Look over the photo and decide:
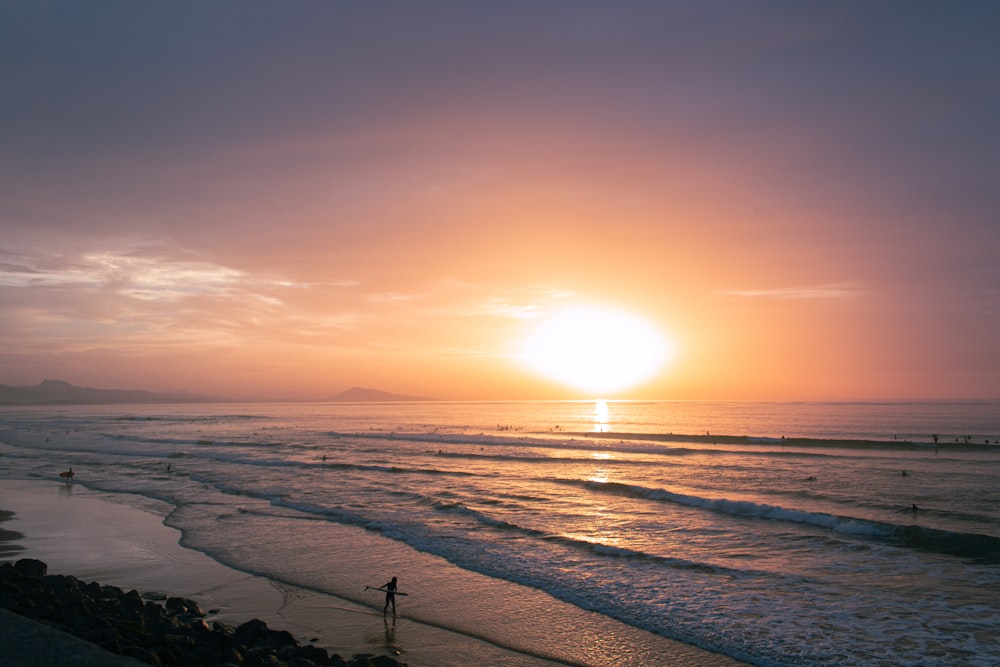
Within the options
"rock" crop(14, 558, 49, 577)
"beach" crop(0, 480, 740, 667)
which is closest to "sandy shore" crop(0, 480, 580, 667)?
"beach" crop(0, 480, 740, 667)

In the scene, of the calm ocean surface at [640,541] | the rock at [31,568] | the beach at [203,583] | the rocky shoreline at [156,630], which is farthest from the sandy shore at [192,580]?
the rock at [31,568]

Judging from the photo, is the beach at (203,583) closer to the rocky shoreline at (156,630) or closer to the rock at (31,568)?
the rocky shoreline at (156,630)

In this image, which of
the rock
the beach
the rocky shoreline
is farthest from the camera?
the rock

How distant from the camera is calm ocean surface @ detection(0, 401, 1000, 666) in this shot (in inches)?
452

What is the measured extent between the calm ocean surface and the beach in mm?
602

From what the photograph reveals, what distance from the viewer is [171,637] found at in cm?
869

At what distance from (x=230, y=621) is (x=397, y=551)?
6629mm

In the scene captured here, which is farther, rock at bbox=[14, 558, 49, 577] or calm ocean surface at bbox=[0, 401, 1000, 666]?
rock at bbox=[14, 558, 49, 577]

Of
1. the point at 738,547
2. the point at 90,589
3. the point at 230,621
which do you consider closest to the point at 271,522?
the point at 90,589

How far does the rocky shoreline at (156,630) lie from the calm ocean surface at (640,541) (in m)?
3.11

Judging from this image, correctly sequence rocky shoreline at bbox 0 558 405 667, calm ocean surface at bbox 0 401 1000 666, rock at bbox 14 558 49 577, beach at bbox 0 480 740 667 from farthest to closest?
rock at bbox 14 558 49 577 → calm ocean surface at bbox 0 401 1000 666 → beach at bbox 0 480 740 667 → rocky shoreline at bbox 0 558 405 667

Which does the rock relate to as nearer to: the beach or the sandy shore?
the beach

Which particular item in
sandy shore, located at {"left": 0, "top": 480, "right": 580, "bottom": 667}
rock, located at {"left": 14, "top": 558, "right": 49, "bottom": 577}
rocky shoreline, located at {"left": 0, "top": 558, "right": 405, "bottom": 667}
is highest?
rocky shoreline, located at {"left": 0, "top": 558, "right": 405, "bottom": 667}

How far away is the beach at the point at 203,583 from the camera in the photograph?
1027cm
